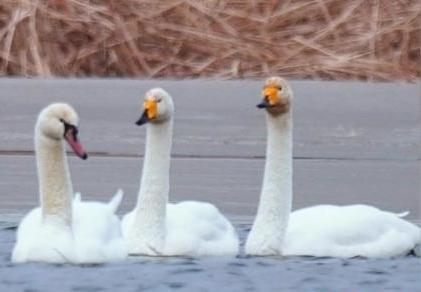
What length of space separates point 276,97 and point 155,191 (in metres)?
0.70

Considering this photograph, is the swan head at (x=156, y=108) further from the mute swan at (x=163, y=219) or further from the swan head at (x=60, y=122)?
the swan head at (x=60, y=122)

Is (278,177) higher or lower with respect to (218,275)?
higher

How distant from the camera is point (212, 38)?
14.4 meters

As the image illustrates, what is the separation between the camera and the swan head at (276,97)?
8.58 meters

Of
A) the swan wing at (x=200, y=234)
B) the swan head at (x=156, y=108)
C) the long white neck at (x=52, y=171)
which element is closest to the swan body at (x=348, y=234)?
the swan wing at (x=200, y=234)

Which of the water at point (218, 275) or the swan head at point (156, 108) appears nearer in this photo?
the water at point (218, 275)

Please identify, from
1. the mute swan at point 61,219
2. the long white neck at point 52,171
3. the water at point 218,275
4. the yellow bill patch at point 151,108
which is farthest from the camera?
the yellow bill patch at point 151,108

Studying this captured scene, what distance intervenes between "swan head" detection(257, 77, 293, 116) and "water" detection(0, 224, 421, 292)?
2.54 ft

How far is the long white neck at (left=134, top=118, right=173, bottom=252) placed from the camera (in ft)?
27.7

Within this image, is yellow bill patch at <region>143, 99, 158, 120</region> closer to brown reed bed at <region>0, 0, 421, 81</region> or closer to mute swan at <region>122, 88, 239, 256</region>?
mute swan at <region>122, 88, 239, 256</region>

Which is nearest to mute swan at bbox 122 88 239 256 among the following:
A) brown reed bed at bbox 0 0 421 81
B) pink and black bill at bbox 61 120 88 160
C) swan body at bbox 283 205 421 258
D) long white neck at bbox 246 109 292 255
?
long white neck at bbox 246 109 292 255

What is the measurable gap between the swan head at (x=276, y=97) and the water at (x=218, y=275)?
78cm

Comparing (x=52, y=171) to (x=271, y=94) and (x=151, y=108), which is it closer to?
(x=151, y=108)

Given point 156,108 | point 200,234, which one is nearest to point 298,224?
point 200,234
